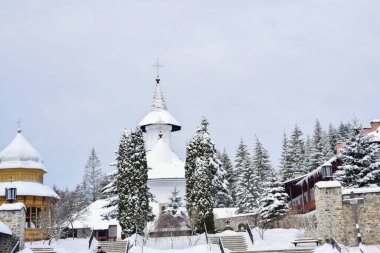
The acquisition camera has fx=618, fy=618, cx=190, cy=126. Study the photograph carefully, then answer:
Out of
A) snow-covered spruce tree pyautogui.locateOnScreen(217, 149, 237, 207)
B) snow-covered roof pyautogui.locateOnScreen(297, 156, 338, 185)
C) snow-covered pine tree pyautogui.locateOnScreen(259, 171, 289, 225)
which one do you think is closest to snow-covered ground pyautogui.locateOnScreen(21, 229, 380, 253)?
snow-covered pine tree pyautogui.locateOnScreen(259, 171, 289, 225)

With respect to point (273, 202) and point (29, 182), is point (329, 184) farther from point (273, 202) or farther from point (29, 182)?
point (29, 182)

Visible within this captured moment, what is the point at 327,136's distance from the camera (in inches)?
2889

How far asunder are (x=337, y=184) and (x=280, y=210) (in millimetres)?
12248

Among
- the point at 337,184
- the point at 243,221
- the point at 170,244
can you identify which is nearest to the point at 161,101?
the point at 243,221

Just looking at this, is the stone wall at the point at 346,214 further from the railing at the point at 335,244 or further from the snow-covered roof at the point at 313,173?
the snow-covered roof at the point at 313,173

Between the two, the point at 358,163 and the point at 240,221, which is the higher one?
the point at 358,163

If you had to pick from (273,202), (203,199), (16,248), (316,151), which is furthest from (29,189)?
(316,151)

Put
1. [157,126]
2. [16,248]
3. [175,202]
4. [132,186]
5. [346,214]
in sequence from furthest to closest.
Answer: [157,126] < [175,202] < [132,186] < [346,214] < [16,248]

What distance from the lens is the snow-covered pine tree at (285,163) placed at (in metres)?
61.6

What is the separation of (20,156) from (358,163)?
20281mm

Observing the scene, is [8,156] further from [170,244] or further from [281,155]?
[281,155]

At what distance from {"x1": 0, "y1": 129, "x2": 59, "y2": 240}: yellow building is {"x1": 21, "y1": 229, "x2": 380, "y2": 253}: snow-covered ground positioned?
14.2ft

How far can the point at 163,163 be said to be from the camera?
53.0 m

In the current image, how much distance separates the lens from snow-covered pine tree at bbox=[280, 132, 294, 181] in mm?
61562
